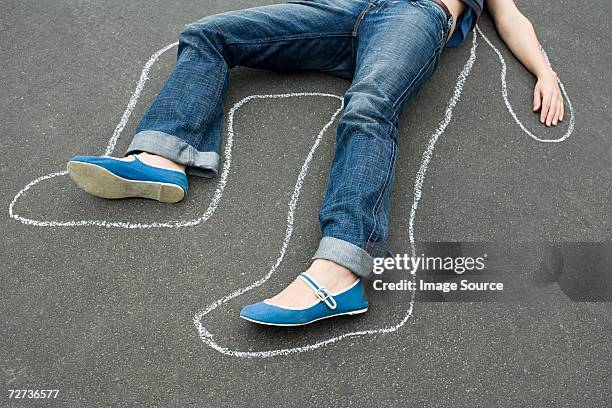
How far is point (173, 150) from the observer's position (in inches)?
71.9

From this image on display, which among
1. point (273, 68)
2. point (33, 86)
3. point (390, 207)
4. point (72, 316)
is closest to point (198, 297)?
point (72, 316)

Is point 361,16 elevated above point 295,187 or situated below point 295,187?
above

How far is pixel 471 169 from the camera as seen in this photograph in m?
1.94

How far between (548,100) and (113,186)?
1.38 m

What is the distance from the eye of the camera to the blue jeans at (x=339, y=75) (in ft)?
5.45

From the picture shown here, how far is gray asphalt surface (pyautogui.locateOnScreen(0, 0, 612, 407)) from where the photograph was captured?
60.2 inches

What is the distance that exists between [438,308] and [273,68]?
962mm

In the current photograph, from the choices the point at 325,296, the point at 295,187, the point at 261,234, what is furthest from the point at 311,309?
the point at 295,187

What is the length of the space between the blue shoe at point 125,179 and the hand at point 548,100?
1.16 metres

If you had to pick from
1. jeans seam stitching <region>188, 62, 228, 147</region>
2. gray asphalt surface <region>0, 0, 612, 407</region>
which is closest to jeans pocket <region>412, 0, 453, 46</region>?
gray asphalt surface <region>0, 0, 612, 407</region>

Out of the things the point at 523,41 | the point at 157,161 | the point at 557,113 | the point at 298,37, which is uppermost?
the point at 298,37

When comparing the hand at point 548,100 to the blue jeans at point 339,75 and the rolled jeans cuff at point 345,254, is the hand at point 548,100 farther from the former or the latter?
the rolled jeans cuff at point 345,254

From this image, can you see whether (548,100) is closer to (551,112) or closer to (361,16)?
(551,112)

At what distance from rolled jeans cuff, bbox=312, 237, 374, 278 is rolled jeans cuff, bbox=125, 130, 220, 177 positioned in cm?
48
